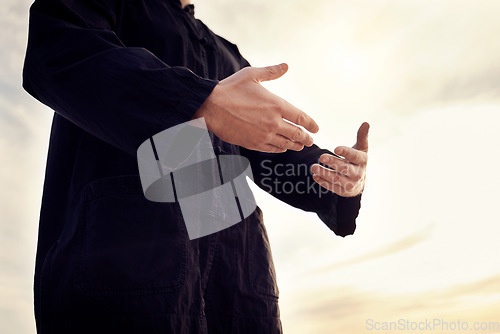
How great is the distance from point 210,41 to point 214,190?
0.72 metres

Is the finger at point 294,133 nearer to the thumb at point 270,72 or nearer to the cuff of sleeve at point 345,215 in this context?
the thumb at point 270,72

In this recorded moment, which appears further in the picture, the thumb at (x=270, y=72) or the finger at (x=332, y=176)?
the finger at (x=332, y=176)

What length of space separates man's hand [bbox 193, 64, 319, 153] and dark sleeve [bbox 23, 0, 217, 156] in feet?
0.12

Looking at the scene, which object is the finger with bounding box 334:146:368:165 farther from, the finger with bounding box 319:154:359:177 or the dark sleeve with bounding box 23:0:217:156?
the dark sleeve with bounding box 23:0:217:156

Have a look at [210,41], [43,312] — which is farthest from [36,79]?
[210,41]

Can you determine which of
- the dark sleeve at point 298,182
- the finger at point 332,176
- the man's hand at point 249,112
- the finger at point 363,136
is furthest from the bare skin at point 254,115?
the dark sleeve at point 298,182

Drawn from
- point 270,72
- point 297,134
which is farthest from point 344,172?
point 270,72

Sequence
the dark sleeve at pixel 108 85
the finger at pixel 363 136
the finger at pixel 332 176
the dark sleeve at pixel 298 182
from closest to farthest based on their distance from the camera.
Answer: the dark sleeve at pixel 108 85 → the finger at pixel 332 176 → the finger at pixel 363 136 → the dark sleeve at pixel 298 182

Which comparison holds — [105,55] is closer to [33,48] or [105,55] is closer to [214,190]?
[33,48]

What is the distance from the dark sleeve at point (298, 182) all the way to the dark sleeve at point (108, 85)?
848mm

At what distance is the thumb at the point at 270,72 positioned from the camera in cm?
110

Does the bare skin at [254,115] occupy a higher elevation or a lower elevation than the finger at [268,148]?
higher

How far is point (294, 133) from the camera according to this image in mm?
1109

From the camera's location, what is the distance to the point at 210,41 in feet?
5.98
